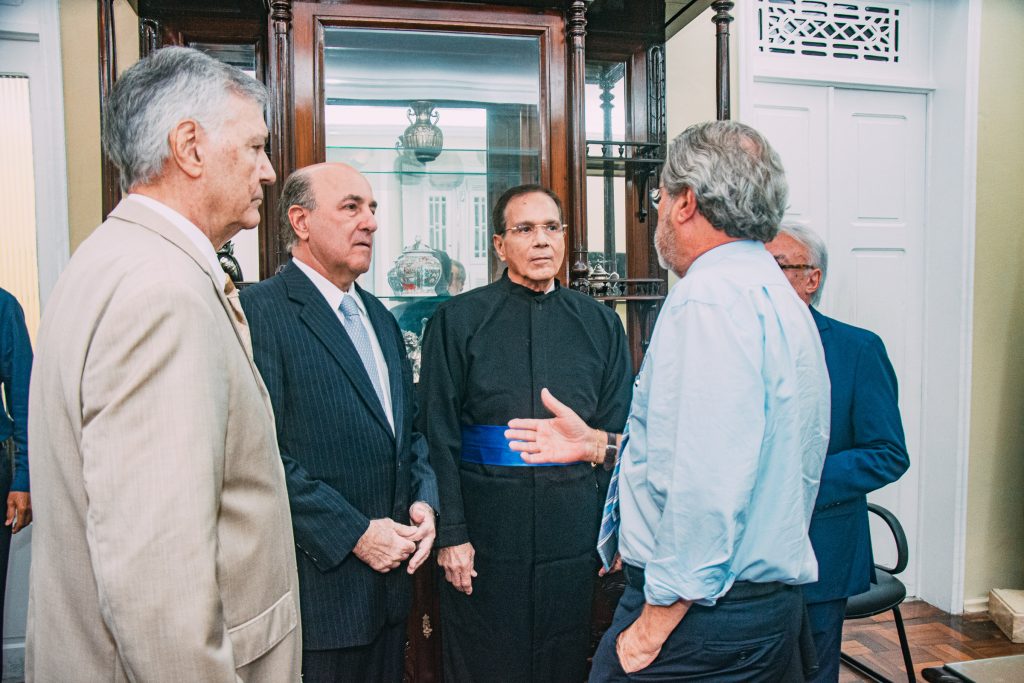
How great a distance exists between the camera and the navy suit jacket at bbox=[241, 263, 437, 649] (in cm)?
161

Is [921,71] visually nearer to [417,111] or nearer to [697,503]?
[417,111]

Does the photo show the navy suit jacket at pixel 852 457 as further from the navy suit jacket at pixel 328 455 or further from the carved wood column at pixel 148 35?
the carved wood column at pixel 148 35

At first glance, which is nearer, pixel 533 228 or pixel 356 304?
pixel 356 304

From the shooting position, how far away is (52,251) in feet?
8.52

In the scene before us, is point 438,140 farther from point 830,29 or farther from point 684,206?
point 830,29

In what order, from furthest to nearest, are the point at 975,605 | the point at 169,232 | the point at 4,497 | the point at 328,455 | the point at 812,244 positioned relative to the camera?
the point at 975,605, the point at 4,497, the point at 812,244, the point at 328,455, the point at 169,232

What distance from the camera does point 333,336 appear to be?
1.71 meters

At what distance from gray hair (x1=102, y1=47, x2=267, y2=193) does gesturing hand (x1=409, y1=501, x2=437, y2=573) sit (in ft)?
3.36

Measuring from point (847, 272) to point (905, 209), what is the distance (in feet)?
1.41

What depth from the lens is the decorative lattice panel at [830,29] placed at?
3242 mm

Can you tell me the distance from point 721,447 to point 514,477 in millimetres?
963

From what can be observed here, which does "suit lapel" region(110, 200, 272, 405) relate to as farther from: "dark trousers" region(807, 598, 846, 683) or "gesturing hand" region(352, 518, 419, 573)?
"dark trousers" region(807, 598, 846, 683)

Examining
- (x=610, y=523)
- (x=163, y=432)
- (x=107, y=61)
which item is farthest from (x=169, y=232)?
(x=107, y=61)

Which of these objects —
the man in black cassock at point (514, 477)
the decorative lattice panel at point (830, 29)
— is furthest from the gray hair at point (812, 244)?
the decorative lattice panel at point (830, 29)
